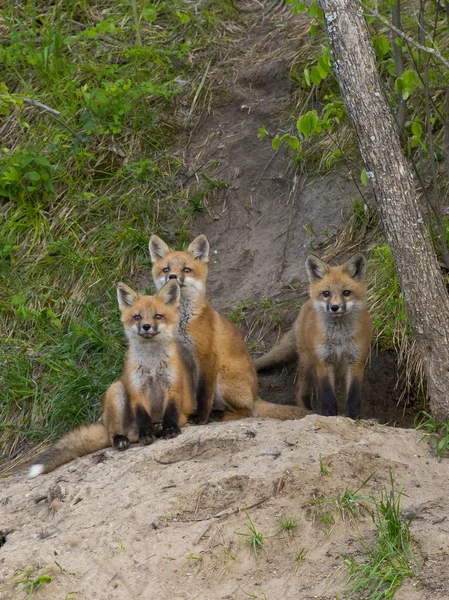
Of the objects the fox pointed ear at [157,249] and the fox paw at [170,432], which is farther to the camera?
the fox pointed ear at [157,249]

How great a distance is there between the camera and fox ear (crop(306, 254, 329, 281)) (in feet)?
21.2

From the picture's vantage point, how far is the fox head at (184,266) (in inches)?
267

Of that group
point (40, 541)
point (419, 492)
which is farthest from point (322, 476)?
point (40, 541)

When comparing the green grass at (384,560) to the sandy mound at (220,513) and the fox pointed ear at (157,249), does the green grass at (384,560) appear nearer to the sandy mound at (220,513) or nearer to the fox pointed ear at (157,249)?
the sandy mound at (220,513)

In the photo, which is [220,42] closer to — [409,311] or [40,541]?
[409,311]

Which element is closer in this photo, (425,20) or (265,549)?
(265,549)

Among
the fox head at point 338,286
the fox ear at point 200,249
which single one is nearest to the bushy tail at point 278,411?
the fox head at point 338,286

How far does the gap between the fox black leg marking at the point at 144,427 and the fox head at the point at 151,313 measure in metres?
0.53

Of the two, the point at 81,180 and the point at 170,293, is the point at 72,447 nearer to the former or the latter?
the point at 170,293

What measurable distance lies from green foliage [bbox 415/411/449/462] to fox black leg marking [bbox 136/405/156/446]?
5.82 feet

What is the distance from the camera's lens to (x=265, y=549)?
4.24 metres

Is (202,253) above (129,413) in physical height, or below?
above

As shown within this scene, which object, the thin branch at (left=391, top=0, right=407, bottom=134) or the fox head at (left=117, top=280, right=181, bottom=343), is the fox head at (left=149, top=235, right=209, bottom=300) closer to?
the fox head at (left=117, top=280, right=181, bottom=343)

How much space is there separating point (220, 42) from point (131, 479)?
5.89m
